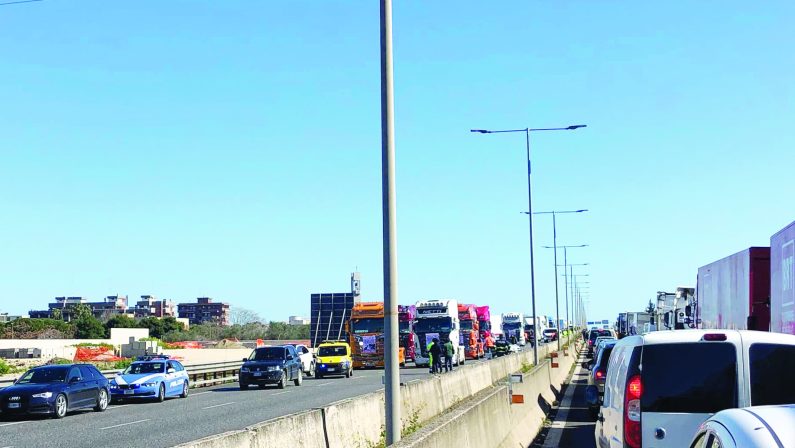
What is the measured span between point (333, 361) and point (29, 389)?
2333 centimetres

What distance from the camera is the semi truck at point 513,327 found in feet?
314

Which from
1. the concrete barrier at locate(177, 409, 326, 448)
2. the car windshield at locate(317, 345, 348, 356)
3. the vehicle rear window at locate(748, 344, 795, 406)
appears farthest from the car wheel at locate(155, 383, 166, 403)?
the vehicle rear window at locate(748, 344, 795, 406)

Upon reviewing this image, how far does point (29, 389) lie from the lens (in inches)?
1098

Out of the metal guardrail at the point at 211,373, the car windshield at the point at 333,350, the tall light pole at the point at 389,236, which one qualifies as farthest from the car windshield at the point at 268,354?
the tall light pole at the point at 389,236

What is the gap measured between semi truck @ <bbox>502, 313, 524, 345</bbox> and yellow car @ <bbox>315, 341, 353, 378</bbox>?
44678 mm

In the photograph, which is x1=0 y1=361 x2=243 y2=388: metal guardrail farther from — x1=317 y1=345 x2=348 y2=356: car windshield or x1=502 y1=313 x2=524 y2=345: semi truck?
x1=502 y1=313 x2=524 y2=345: semi truck

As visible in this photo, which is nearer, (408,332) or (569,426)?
(569,426)

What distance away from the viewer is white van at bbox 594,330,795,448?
8.63m

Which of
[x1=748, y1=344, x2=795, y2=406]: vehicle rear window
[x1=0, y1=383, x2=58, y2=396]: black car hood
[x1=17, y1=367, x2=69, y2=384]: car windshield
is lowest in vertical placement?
[x1=0, y1=383, x2=58, y2=396]: black car hood

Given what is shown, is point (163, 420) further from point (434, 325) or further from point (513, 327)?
point (513, 327)

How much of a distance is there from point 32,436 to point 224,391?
18359mm

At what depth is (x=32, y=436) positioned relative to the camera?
22516 millimetres

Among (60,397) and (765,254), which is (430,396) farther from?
(60,397)

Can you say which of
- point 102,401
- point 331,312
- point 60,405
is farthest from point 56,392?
point 331,312
